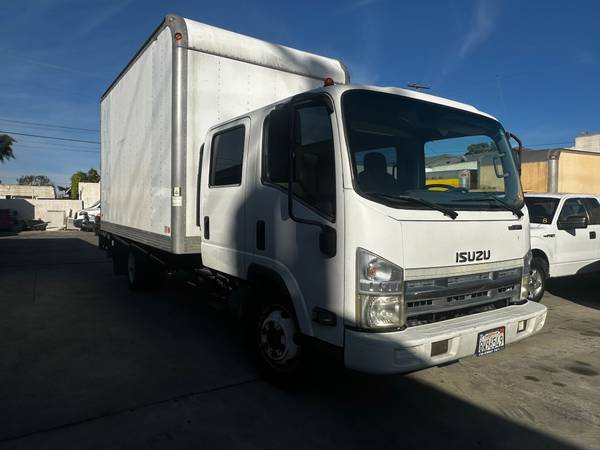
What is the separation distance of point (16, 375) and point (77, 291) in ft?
14.8

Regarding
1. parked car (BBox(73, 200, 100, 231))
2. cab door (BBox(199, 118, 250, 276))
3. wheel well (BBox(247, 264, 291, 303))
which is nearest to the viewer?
wheel well (BBox(247, 264, 291, 303))

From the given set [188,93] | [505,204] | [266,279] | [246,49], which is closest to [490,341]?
[505,204]

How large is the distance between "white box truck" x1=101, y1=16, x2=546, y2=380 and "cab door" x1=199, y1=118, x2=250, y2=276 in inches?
0.8

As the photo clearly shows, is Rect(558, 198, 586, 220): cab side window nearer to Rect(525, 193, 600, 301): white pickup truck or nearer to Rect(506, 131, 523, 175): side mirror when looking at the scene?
Rect(525, 193, 600, 301): white pickup truck

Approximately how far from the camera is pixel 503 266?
365cm

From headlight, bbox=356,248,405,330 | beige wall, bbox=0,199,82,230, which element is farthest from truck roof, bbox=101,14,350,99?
beige wall, bbox=0,199,82,230

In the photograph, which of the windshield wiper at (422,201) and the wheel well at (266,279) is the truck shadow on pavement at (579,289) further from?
the wheel well at (266,279)

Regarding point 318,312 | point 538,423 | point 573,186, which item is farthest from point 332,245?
point 573,186

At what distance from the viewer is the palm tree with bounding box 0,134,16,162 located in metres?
41.8

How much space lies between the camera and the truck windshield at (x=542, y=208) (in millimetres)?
7879

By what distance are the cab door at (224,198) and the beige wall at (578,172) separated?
400 inches

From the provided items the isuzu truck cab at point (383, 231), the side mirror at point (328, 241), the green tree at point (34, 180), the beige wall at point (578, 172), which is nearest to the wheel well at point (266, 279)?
the isuzu truck cab at point (383, 231)

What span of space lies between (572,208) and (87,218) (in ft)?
89.5

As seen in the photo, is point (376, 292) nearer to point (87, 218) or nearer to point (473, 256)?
point (473, 256)
